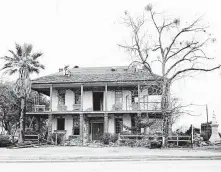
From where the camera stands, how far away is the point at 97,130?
116 ft

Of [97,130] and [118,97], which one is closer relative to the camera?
[118,97]

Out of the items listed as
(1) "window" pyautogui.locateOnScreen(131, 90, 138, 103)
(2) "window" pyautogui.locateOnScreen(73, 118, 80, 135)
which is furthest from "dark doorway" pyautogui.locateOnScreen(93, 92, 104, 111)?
(1) "window" pyautogui.locateOnScreen(131, 90, 138, 103)

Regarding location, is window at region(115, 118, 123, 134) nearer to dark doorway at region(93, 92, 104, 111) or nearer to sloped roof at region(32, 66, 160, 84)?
dark doorway at region(93, 92, 104, 111)

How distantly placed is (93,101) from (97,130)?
121 inches

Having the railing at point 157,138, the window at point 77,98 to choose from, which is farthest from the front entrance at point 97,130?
the railing at point 157,138

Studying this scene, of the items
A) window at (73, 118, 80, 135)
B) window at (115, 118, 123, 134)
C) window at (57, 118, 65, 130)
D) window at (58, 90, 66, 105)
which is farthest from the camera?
window at (58, 90, 66, 105)

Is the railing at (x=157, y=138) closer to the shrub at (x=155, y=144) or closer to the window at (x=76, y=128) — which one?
the shrub at (x=155, y=144)

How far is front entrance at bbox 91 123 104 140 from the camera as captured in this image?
1389 inches

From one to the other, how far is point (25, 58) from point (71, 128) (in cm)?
876

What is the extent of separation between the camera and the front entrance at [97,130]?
35.3m

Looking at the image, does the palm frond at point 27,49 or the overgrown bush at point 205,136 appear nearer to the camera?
the palm frond at point 27,49

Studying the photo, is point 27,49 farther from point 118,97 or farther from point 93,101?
point 118,97

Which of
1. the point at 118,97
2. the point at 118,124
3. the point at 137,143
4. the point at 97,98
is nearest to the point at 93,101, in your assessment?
the point at 97,98

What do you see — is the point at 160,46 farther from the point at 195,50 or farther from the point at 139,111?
the point at 139,111
